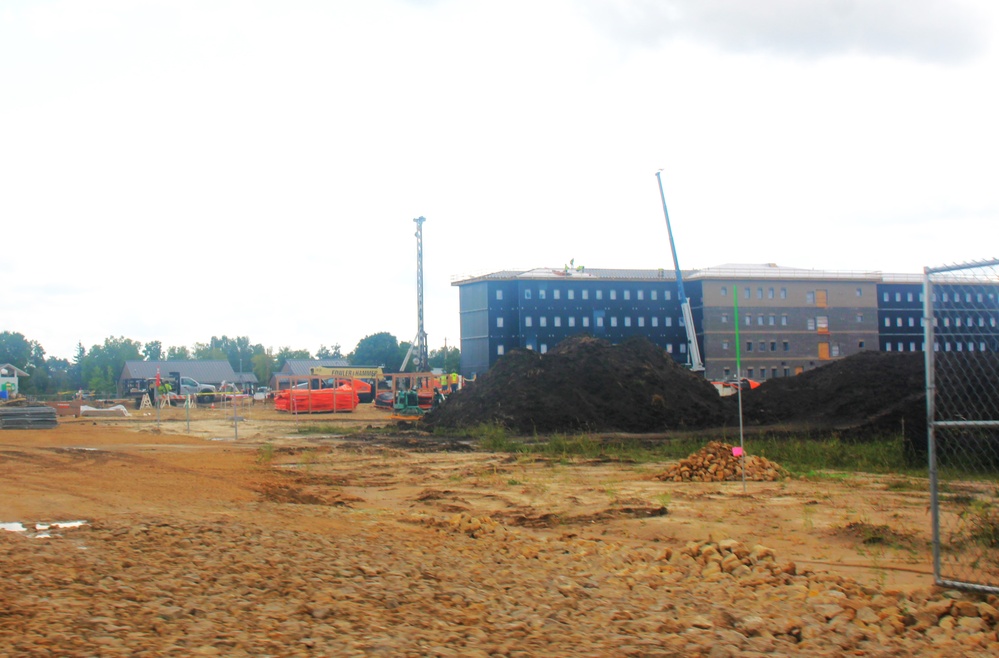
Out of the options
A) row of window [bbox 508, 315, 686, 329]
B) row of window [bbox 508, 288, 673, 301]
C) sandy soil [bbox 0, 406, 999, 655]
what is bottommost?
sandy soil [bbox 0, 406, 999, 655]

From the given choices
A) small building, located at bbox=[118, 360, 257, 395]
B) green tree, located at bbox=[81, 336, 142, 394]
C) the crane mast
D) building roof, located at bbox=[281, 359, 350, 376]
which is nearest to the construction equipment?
the crane mast

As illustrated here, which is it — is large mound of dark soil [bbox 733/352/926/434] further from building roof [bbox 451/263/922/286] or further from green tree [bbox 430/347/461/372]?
green tree [bbox 430/347/461/372]

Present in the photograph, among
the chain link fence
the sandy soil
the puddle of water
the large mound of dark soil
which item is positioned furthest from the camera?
the large mound of dark soil

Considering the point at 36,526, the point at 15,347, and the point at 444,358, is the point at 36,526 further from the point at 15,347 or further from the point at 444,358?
the point at 15,347

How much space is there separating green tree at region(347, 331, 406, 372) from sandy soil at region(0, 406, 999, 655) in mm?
84042

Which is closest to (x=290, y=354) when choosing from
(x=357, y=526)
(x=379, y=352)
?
(x=379, y=352)

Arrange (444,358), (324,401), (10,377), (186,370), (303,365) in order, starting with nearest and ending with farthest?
(324,401)
(10,377)
(444,358)
(186,370)
(303,365)

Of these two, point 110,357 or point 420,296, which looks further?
point 110,357

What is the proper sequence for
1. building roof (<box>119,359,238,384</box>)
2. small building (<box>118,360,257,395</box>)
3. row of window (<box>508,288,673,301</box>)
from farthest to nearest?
building roof (<box>119,359,238,384</box>)
small building (<box>118,360,257,395</box>)
row of window (<box>508,288,673,301</box>)

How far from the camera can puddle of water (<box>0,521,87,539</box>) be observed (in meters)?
9.64

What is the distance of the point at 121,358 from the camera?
162125 mm

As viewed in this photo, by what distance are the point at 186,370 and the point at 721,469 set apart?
11698 centimetres

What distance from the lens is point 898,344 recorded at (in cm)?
8062

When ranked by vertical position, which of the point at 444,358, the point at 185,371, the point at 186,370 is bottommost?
the point at 185,371
